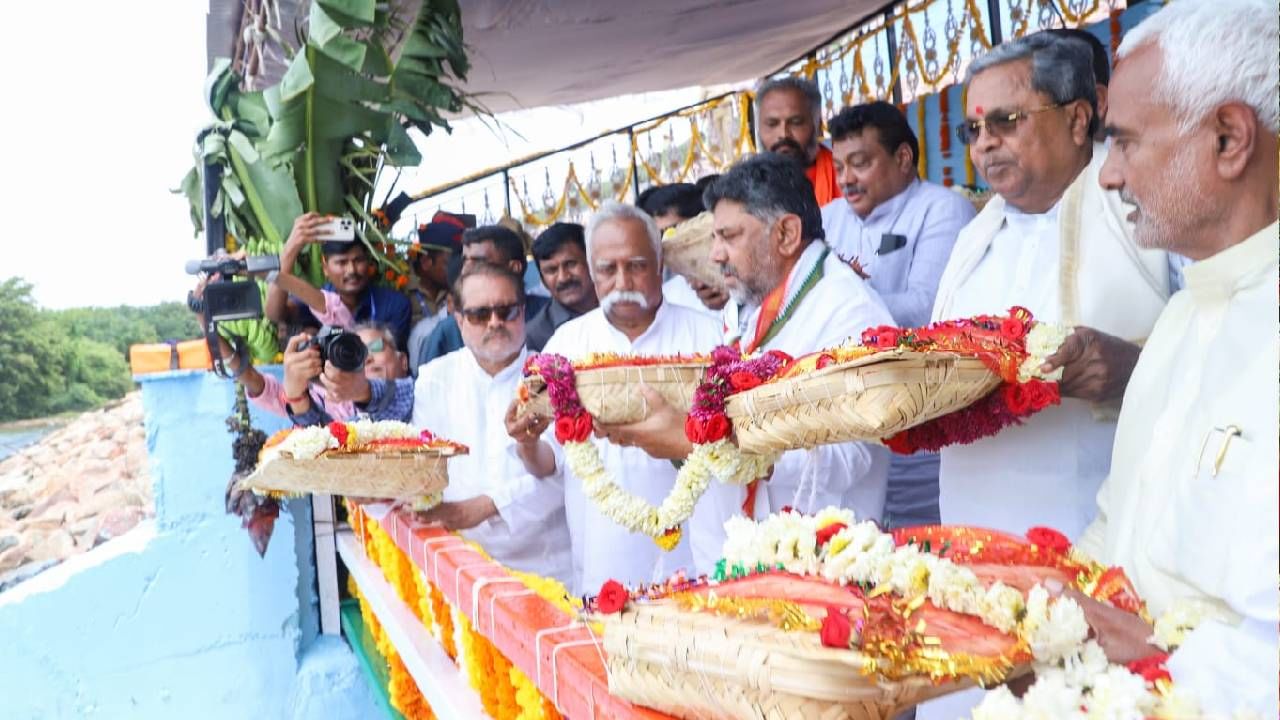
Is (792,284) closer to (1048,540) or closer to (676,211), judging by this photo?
(1048,540)

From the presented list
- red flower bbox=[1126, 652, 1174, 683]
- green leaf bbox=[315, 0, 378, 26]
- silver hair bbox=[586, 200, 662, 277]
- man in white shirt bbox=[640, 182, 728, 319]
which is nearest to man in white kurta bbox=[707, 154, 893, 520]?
silver hair bbox=[586, 200, 662, 277]

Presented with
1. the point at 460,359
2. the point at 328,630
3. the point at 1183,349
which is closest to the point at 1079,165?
the point at 1183,349

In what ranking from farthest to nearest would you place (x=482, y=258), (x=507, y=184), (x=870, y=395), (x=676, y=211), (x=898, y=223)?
1. (x=507, y=184)
2. (x=676, y=211)
3. (x=482, y=258)
4. (x=898, y=223)
5. (x=870, y=395)

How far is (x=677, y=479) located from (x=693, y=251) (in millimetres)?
1456

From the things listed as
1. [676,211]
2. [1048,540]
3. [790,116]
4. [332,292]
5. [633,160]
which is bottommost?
[1048,540]

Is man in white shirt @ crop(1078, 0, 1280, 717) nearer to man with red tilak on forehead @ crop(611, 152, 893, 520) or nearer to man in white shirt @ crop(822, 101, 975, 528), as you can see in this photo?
man with red tilak on forehead @ crop(611, 152, 893, 520)

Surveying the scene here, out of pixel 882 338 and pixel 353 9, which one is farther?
pixel 353 9

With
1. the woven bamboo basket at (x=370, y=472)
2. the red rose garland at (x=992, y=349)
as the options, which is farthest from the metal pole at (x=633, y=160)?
the red rose garland at (x=992, y=349)

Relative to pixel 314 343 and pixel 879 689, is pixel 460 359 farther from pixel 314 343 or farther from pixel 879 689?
pixel 879 689

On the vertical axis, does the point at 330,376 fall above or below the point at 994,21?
below

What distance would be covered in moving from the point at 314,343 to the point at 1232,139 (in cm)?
338

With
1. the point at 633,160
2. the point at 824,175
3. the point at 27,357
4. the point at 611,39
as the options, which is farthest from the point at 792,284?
the point at 27,357

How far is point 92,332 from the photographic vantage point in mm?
8961

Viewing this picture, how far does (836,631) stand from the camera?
1144mm
